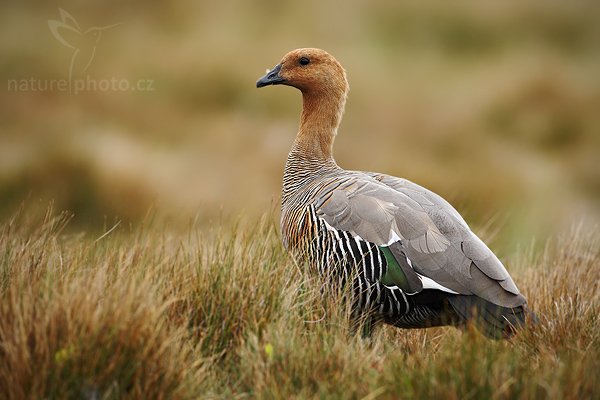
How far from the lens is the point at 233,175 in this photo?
39.5 ft

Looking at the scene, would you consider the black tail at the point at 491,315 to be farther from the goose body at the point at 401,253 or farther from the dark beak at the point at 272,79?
the dark beak at the point at 272,79

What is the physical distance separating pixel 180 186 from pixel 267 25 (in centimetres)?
624

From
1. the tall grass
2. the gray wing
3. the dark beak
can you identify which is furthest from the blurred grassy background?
the tall grass

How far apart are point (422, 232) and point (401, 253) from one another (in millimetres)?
175

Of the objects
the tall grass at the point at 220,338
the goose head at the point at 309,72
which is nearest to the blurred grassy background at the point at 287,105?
the goose head at the point at 309,72

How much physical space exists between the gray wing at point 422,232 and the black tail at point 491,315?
0.04 m

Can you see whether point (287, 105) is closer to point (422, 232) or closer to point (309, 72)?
point (309, 72)

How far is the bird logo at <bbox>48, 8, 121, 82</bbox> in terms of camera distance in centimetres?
1519

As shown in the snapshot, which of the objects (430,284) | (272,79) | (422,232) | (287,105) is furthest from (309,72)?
(287,105)

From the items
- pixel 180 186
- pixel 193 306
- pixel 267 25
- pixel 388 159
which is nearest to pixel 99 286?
pixel 193 306

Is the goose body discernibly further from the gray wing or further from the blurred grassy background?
the blurred grassy background

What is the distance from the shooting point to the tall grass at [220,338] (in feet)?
10.4

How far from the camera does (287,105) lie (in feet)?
47.5

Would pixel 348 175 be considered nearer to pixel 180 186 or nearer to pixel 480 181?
pixel 180 186
